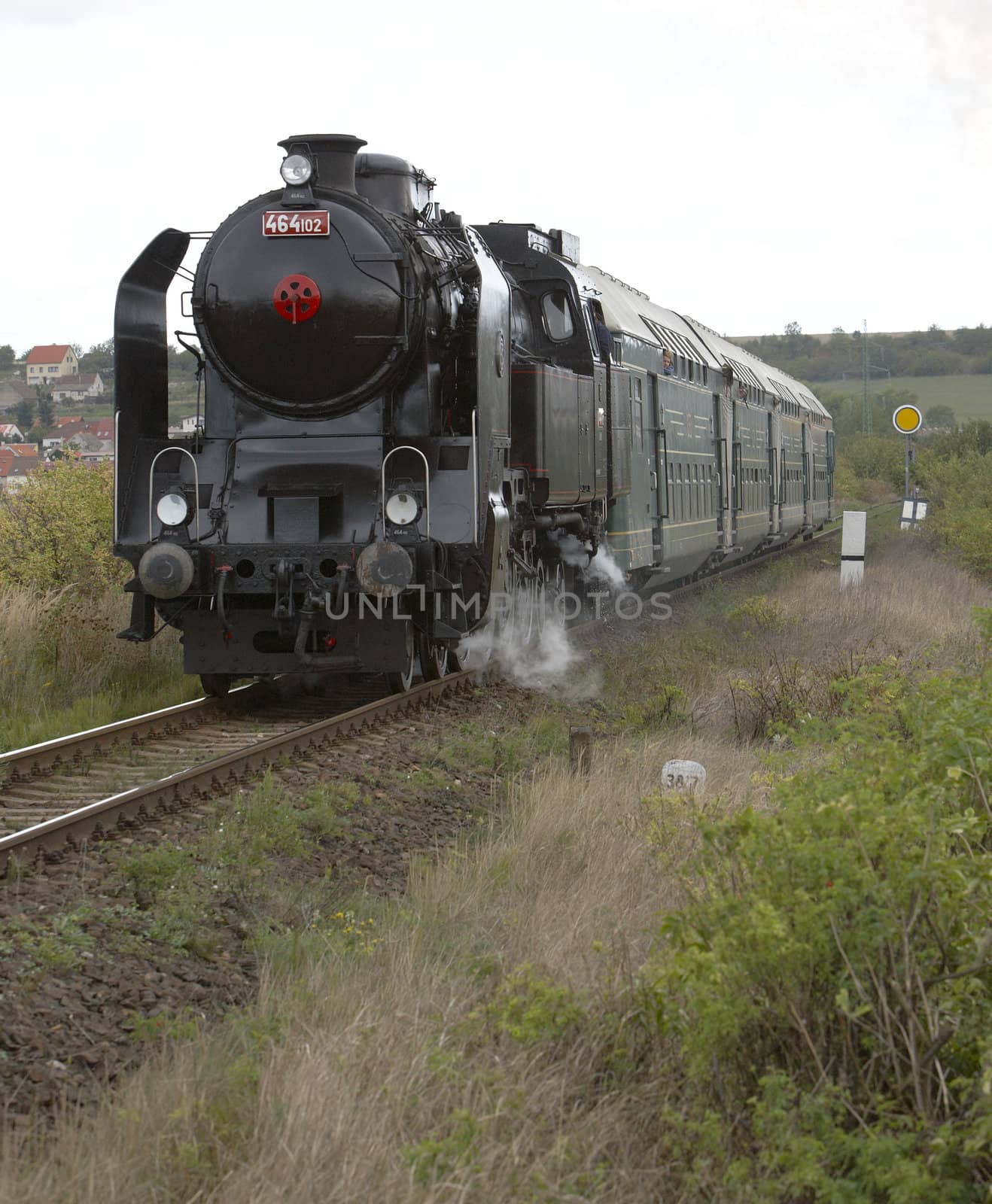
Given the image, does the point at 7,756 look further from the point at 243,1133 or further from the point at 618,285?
the point at 618,285

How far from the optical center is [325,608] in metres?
8.60

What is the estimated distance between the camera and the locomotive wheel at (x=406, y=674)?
357 inches

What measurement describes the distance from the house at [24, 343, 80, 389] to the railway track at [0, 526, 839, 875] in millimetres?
112203

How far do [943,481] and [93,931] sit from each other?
3389 centimetres

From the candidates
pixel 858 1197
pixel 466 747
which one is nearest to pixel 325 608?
pixel 466 747

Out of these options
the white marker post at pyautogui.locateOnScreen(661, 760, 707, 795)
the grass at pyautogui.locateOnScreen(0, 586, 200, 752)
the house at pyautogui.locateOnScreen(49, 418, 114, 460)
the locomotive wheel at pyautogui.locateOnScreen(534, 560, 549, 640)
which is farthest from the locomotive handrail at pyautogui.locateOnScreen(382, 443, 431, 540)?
the house at pyautogui.locateOnScreen(49, 418, 114, 460)

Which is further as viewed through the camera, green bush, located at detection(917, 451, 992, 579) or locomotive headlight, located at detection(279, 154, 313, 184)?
green bush, located at detection(917, 451, 992, 579)

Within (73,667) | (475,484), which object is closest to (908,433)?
(475,484)

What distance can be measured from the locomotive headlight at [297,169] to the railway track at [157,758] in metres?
3.48

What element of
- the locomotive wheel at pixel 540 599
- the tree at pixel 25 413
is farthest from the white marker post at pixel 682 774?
the tree at pixel 25 413

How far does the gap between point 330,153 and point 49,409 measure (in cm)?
6678

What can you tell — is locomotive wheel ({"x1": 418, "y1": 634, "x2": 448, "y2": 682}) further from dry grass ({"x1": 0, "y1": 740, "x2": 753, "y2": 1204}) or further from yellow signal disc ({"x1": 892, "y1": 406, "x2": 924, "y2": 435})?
yellow signal disc ({"x1": 892, "y1": 406, "x2": 924, "y2": 435})

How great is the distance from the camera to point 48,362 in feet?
385

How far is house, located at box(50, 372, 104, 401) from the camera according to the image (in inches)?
3118
